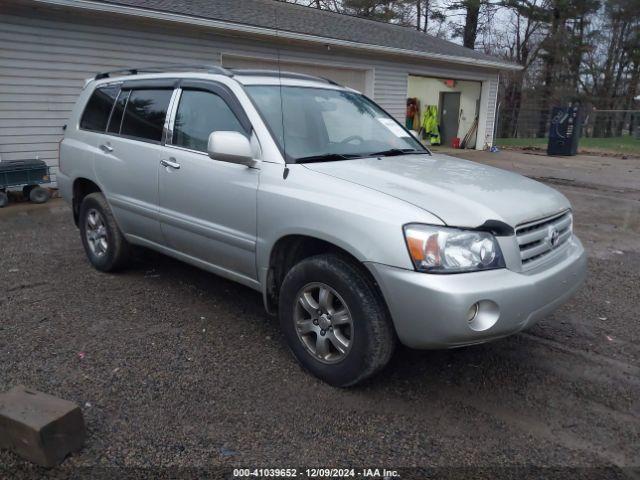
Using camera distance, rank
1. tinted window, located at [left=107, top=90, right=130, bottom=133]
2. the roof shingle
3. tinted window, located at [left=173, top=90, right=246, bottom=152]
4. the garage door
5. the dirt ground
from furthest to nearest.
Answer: the garage door → the roof shingle → tinted window, located at [left=107, top=90, right=130, bottom=133] → tinted window, located at [left=173, top=90, right=246, bottom=152] → the dirt ground

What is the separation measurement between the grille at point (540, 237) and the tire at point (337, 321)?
86cm

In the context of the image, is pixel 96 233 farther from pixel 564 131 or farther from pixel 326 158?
pixel 564 131

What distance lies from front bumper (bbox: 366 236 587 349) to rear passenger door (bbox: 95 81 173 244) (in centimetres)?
228

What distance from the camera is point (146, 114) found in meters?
4.51

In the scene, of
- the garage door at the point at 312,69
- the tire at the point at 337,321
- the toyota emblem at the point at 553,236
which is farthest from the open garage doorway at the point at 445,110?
the tire at the point at 337,321

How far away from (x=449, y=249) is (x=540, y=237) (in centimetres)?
74

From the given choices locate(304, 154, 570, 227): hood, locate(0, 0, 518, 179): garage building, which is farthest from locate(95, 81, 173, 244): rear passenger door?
locate(0, 0, 518, 179): garage building

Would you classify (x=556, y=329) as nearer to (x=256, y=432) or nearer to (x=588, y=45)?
(x=256, y=432)

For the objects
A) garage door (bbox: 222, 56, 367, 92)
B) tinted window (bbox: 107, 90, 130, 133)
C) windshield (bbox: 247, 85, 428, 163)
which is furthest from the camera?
garage door (bbox: 222, 56, 367, 92)

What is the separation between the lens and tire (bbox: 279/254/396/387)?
2.92 metres

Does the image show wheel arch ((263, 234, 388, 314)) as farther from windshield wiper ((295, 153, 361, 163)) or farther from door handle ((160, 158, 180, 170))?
door handle ((160, 158, 180, 170))

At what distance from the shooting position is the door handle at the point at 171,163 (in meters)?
4.02

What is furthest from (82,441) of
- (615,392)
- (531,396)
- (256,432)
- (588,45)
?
(588,45)

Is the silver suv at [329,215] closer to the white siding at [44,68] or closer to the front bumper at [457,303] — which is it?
the front bumper at [457,303]
